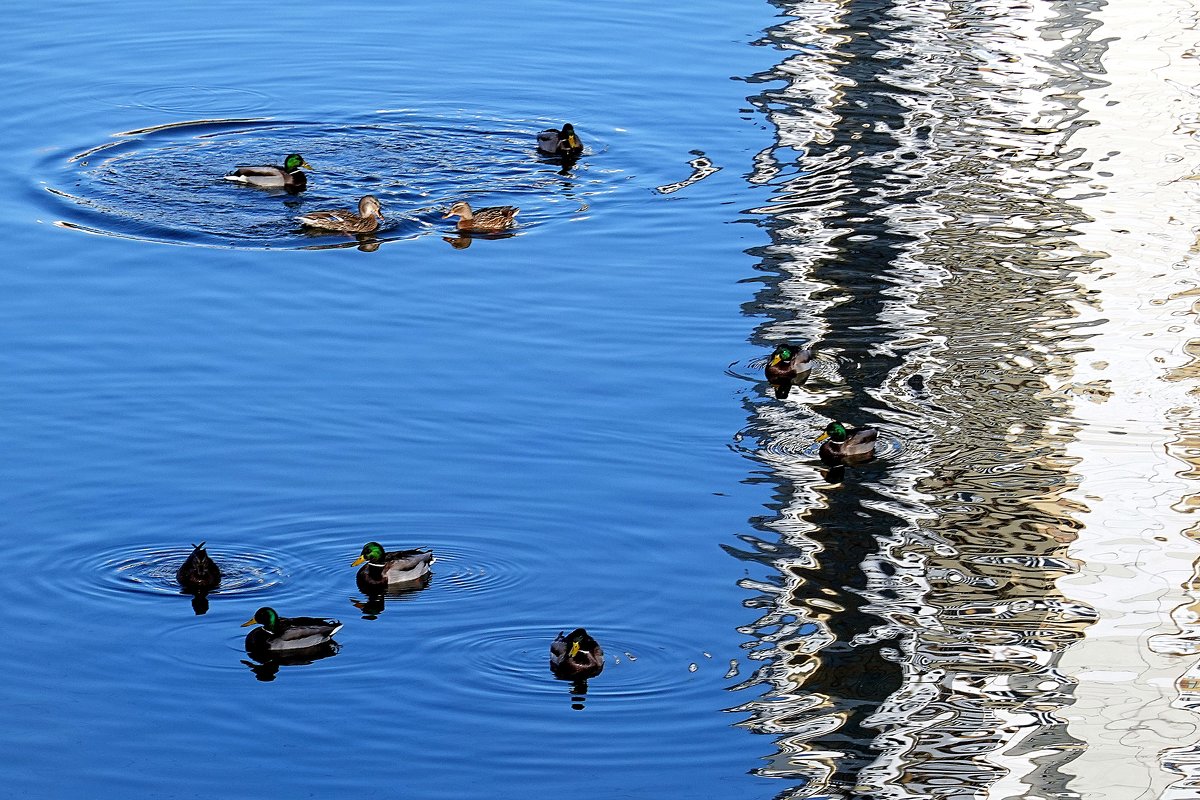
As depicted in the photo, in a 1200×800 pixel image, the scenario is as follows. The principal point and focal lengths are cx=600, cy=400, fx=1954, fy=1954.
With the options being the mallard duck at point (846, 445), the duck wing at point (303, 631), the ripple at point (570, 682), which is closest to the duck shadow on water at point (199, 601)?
the duck wing at point (303, 631)

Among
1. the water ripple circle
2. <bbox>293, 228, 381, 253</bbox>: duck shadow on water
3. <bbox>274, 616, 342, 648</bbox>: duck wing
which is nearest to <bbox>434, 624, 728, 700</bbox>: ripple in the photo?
<bbox>274, 616, 342, 648</bbox>: duck wing

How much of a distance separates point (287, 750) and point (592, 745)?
1580mm

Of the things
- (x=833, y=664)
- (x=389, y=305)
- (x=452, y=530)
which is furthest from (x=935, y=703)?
(x=389, y=305)

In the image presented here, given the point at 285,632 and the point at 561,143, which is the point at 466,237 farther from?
the point at 285,632

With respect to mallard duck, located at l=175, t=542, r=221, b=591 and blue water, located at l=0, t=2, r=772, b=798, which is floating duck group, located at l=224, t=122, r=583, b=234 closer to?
blue water, located at l=0, t=2, r=772, b=798

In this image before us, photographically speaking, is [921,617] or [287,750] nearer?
[287,750]

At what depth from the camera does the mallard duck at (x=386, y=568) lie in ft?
37.9

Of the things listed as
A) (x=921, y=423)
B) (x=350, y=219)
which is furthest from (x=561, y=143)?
(x=921, y=423)

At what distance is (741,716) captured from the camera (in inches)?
415

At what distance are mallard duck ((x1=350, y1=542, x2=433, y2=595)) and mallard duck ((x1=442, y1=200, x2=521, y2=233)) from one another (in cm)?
Result: 700

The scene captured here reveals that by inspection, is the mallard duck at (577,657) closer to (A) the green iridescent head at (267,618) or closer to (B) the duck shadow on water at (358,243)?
(A) the green iridescent head at (267,618)

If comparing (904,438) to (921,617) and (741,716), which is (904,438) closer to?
(921,617)

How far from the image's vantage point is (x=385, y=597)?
11469mm

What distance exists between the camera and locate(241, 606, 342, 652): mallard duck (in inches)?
430
